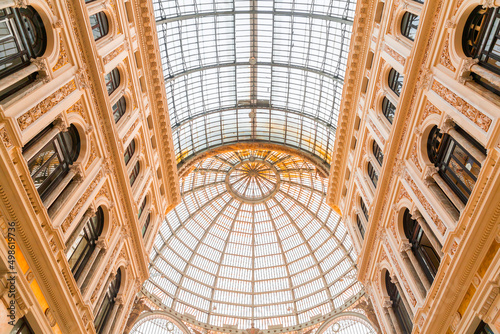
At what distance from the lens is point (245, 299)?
45.1 m

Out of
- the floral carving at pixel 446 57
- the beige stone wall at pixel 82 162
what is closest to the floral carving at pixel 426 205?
the floral carving at pixel 446 57

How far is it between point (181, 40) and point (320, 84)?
13.4m

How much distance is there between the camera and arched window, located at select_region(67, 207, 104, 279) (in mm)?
17562

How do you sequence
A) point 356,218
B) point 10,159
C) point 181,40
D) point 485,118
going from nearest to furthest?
Result: point 10,159
point 485,118
point 356,218
point 181,40

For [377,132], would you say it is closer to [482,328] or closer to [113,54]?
[482,328]

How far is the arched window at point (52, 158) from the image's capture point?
47.7 ft

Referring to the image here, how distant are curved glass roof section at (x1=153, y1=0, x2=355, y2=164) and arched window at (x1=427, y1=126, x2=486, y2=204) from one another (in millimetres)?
15948

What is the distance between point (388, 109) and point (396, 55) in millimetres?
3419

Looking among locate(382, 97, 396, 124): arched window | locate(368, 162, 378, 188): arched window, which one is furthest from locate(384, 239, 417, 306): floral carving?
locate(382, 97, 396, 124): arched window

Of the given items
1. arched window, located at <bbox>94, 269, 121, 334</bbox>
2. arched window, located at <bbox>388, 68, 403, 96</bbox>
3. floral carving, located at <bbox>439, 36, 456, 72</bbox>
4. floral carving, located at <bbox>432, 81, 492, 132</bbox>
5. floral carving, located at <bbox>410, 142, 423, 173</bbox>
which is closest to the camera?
floral carving, located at <bbox>432, 81, 492, 132</bbox>

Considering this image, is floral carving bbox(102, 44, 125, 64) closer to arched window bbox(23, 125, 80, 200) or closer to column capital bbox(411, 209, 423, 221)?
arched window bbox(23, 125, 80, 200)

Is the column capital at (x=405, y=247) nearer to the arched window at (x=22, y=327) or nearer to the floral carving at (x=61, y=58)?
the arched window at (x=22, y=327)

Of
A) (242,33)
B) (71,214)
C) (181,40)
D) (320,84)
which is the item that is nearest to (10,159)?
(71,214)

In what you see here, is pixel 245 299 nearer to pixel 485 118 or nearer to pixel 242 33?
pixel 242 33
